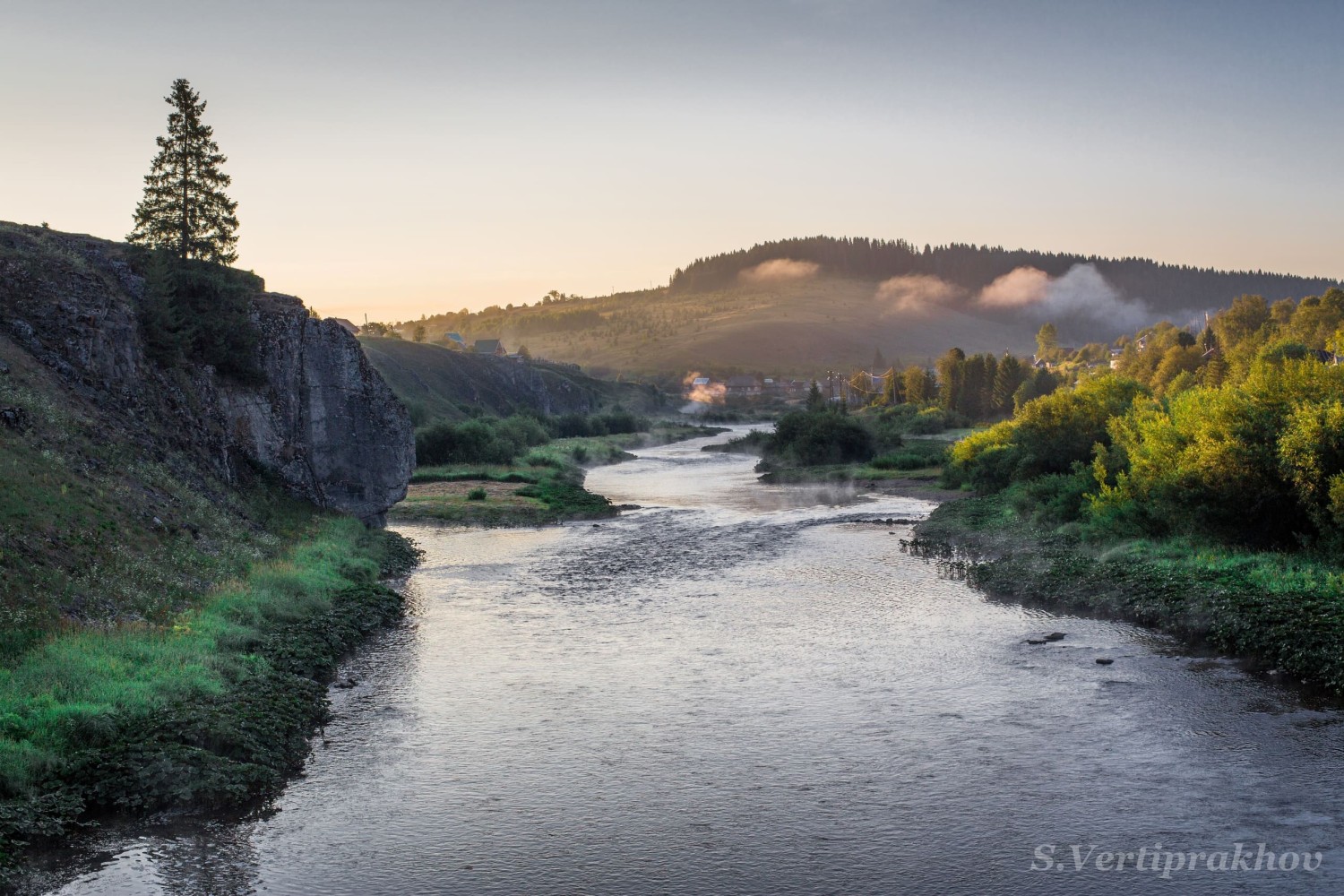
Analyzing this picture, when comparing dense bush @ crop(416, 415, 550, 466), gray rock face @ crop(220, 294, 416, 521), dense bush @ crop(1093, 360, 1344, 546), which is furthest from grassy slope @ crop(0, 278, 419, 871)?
dense bush @ crop(416, 415, 550, 466)

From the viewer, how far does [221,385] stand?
3962 centimetres

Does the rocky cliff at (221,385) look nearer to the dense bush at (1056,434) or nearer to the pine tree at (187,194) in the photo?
the pine tree at (187,194)

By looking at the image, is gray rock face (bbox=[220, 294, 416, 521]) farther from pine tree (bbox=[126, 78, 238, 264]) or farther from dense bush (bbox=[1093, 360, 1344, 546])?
dense bush (bbox=[1093, 360, 1344, 546])

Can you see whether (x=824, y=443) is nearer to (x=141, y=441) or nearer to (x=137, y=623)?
(x=141, y=441)

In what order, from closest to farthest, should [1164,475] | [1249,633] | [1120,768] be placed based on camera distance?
[1120,768], [1249,633], [1164,475]

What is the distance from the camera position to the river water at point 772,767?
15.3 metres

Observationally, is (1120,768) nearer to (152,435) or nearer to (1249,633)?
(1249,633)

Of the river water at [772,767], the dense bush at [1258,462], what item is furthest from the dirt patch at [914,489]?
the river water at [772,767]

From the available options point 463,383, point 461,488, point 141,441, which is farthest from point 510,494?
point 463,383

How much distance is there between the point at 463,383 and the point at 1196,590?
4667 inches

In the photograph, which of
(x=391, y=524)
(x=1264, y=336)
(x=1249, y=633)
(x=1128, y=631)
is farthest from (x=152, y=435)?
(x=1264, y=336)

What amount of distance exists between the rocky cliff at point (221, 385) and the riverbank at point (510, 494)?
33.3 feet

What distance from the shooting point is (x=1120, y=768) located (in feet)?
62.1

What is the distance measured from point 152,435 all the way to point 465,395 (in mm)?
Result: 104025
